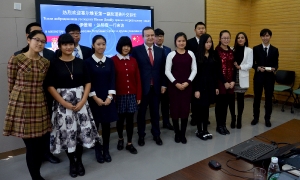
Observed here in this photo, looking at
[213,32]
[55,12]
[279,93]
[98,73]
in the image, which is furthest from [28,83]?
[279,93]

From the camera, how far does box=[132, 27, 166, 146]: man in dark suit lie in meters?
3.45

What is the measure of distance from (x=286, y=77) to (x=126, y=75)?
13.8 ft

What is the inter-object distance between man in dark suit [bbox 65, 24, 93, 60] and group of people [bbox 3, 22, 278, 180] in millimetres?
12

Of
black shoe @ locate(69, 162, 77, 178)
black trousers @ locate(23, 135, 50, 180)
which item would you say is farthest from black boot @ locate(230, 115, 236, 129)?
black trousers @ locate(23, 135, 50, 180)

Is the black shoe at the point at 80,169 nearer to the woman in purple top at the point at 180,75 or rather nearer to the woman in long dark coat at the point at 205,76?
the woman in purple top at the point at 180,75

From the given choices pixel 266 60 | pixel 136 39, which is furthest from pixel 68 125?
pixel 266 60

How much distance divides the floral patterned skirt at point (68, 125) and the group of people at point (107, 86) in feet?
0.03

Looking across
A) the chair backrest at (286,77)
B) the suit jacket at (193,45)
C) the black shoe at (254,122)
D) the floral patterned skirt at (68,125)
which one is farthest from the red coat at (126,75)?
the chair backrest at (286,77)

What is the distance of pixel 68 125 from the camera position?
8.66 feet

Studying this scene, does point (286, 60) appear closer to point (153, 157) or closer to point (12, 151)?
point (153, 157)

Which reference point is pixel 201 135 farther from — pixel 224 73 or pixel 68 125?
pixel 68 125

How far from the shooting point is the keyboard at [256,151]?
1.67 metres

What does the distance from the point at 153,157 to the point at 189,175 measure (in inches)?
72.1

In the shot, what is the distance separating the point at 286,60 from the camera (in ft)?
19.4
